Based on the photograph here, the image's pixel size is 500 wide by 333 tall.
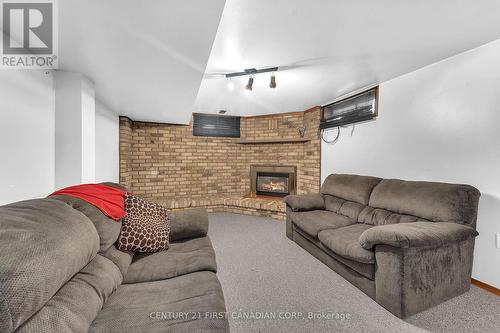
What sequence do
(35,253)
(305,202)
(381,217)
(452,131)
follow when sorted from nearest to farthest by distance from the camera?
(35,253), (452,131), (381,217), (305,202)

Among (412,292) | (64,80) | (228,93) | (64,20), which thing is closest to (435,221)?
(412,292)

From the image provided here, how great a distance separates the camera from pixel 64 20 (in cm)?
121

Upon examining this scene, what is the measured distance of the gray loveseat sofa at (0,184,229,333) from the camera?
0.65 m

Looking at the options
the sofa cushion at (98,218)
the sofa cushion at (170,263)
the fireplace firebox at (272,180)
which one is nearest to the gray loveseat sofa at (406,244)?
the sofa cushion at (170,263)

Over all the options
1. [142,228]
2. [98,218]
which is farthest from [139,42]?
[142,228]

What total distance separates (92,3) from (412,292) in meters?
A: 2.70

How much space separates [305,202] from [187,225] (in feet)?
5.75

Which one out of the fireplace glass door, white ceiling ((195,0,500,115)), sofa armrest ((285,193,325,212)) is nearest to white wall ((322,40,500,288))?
white ceiling ((195,0,500,115))

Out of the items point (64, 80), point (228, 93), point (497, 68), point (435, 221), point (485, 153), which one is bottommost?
point (435, 221)

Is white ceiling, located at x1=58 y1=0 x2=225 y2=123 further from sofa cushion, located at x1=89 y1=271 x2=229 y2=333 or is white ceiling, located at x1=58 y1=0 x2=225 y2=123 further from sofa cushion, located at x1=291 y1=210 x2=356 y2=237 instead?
sofa cushion, located at x1=291 y1=210 x2=356 y2=237

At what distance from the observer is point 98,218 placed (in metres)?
1.29

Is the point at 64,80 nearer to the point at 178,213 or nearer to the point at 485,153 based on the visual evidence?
the point at 178,213

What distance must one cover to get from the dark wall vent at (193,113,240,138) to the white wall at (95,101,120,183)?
59.8 inches

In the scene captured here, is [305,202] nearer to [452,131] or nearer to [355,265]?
[355,265]
